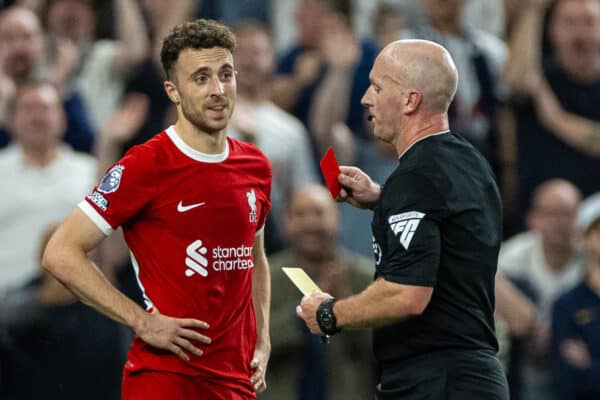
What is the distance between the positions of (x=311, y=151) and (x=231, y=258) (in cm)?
422

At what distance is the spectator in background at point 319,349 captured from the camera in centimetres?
720

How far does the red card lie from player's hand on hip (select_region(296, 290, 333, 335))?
449mm

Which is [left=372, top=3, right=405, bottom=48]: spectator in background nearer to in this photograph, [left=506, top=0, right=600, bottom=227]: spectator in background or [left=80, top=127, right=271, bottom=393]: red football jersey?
[left=506, top=0, right=600, bottom=227]: spectator in background

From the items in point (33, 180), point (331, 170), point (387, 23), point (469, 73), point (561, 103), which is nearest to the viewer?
point (331, 170)

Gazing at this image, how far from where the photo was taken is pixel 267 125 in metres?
8.64

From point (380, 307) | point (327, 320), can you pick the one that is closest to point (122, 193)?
point (327, 320)

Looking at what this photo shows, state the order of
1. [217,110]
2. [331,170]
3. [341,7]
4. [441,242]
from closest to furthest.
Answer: [441,242], [217,110], [331,170], [341,7]

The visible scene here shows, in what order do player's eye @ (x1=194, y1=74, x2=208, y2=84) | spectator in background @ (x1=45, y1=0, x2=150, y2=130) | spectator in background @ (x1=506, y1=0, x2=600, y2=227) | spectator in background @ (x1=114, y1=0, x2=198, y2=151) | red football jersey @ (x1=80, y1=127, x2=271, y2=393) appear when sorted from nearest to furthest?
red football jersey @ (x1=80, y1=127, x2=271, y2=393)
player's eye @ (x1=194, y1=74, x2=208, y2=84)
spectator in background @ (x1=114, y1=0, x2=198, y2=151)
spectator in background @ (x1=506, y1=0, x2=600, y2=227)
spectator in background @ (x1=45, y1=0, x2=150, y2=130)

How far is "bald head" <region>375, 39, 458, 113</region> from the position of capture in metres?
4.71

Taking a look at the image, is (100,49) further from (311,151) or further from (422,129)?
(422,129)

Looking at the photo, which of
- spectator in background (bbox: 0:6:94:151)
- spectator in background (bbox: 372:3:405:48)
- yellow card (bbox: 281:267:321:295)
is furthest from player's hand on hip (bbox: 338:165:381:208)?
spectator in background (bbox: 372:3:405:48)

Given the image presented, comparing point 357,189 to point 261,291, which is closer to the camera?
point 357,189

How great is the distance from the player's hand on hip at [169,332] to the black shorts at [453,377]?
2.64ft

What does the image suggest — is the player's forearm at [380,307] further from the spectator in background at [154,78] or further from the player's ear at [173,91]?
the spectator in background at [154,78]
